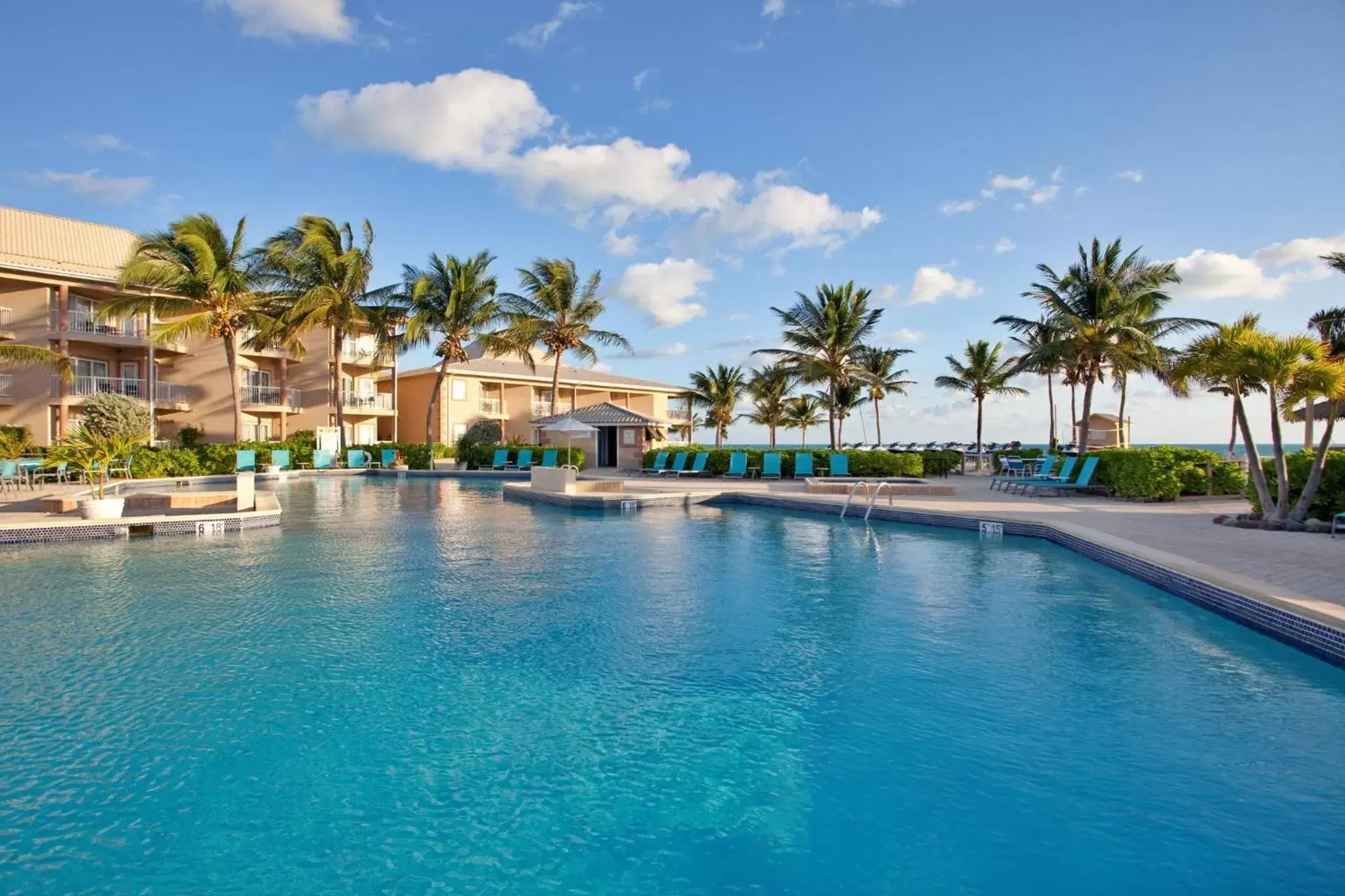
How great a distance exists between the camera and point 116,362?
28.4 m

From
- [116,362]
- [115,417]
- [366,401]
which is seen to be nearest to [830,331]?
[366,401]

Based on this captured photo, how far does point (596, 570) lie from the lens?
933 cm

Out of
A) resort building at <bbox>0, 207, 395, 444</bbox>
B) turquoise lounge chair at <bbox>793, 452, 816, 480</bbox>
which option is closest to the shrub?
resort building at <bbox>0, 207, 395, 444</bbox>

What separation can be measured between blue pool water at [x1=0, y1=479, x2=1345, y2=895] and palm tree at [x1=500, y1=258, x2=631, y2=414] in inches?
939

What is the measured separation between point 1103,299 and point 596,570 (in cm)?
2296

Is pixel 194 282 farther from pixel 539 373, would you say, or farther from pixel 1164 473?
pixel 1164 473

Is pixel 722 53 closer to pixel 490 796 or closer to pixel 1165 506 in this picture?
pixel 1165 506

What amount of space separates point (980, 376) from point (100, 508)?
35.7 metres

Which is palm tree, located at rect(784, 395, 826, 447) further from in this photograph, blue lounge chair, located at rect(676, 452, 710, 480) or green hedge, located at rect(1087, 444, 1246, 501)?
green hedge, located at rect(1087, 444, 1246, 501)

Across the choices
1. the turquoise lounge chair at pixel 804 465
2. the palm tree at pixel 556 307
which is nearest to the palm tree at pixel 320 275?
the palm tree at pixel 556 307

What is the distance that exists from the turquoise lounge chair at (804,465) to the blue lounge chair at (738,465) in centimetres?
180

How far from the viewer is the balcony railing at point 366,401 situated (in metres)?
34.1

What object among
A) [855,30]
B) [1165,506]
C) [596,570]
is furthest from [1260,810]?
[855,30]

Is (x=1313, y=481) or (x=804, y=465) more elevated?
(x=804, y=465)
